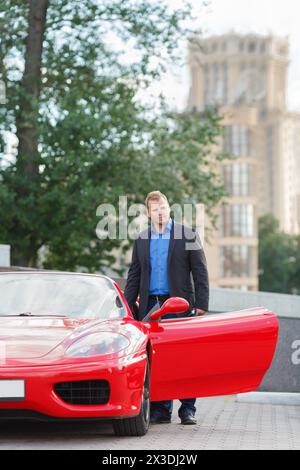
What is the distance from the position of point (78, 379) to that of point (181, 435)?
3.81 feet

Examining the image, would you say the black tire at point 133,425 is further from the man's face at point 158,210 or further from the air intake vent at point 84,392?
the man's face at point 158,210

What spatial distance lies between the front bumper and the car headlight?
0.33ft

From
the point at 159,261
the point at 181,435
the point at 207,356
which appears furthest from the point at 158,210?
the point at 181,435

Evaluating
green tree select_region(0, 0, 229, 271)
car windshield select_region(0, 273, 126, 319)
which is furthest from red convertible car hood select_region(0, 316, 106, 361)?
green tree select_region(0, 0, 229, 271)

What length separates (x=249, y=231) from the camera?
388 feet

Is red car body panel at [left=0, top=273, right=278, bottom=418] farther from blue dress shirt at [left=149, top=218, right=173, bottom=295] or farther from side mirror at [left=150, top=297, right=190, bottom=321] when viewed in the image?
blue dress shirt at [left=149, top=218, right=173, bottom=295]

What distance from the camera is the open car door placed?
8.59 m

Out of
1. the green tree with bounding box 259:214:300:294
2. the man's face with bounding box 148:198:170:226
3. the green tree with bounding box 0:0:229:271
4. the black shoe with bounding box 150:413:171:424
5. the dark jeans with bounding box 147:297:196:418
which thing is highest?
the green tree with bounding box 0:0:229:271

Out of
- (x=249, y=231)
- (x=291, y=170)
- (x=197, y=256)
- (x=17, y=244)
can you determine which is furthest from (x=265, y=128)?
(x=197, y=256)

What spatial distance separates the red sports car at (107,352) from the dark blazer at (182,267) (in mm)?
A: 308

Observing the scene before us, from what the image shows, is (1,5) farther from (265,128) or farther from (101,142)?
(265,128)

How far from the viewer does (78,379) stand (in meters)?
7.66

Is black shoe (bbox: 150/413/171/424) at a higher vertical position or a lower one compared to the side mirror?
lower
